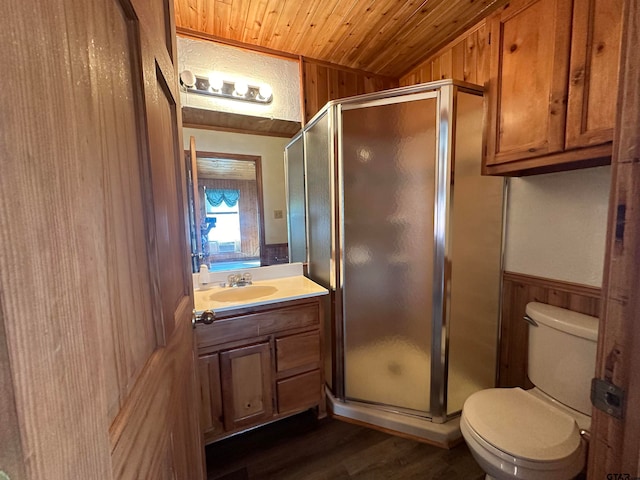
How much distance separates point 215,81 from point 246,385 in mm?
1850

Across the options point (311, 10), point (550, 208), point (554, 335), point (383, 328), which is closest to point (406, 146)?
point (550, 208)

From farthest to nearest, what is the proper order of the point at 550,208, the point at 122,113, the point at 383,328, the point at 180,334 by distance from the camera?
the point at 383,328 → the point at 550,208 → the point at 180,334 → the point at 122,113

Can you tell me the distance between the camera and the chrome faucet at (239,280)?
178 cm

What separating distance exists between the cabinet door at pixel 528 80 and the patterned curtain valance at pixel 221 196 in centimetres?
154

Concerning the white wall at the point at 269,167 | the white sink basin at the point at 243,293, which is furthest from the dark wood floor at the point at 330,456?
the white wall at the point at 269,167

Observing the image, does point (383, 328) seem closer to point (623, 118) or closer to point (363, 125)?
point (363, 125)

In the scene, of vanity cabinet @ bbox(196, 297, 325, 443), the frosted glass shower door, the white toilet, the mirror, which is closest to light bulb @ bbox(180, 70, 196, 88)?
the mirror

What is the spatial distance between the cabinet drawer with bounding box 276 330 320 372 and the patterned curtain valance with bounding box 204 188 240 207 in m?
0.95

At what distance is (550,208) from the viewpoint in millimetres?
1448

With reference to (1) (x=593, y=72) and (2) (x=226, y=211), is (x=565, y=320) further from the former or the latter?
(2) (x=226, y=211)

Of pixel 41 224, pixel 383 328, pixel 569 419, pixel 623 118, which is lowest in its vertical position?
pixel 569 419

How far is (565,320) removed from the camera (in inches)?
49.5

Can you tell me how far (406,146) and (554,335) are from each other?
1.20 metres

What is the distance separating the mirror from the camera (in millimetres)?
1706
